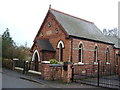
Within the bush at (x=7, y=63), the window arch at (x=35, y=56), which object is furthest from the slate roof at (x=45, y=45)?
the bush at (x=7, y=63)

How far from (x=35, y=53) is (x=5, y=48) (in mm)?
8969

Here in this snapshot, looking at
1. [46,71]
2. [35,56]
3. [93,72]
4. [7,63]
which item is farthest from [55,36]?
[7,63]

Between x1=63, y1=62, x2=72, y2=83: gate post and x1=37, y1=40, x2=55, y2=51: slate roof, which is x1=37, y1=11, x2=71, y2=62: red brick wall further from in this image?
x1=63, y1=62, x2=72, y2=83: gate post

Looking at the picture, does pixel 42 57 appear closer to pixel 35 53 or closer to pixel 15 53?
pixel 35 53

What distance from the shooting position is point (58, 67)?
13.9 metres

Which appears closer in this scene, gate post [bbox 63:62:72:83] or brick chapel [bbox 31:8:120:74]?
gate post [bbox 63:62:72:83]

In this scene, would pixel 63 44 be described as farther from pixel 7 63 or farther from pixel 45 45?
pixel 7 63

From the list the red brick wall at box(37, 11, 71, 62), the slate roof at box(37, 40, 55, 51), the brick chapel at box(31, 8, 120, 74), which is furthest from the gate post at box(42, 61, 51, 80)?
the slate roof at box(37, 40, 55, 51)

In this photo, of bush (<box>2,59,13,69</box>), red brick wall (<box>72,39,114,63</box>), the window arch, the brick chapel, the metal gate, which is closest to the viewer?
the metal gate

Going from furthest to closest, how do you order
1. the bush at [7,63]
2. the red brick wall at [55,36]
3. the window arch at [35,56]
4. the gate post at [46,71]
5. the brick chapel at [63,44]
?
the bush at [7,63] → the window arch at [35,56] → the brick chapel at [63,44] → the red brick wall at [55,36] → the gate post at [46,71]

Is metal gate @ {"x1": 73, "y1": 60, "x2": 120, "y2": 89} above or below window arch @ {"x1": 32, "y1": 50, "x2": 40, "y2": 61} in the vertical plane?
below

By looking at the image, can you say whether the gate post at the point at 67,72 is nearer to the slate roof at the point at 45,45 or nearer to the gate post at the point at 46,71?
the gate post at the point at 46,71

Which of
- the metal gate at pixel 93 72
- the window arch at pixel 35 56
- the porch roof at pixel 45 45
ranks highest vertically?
the porch roof at pixel 45 45

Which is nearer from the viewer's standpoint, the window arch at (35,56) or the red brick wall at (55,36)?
the red brick wall at (55,36)
